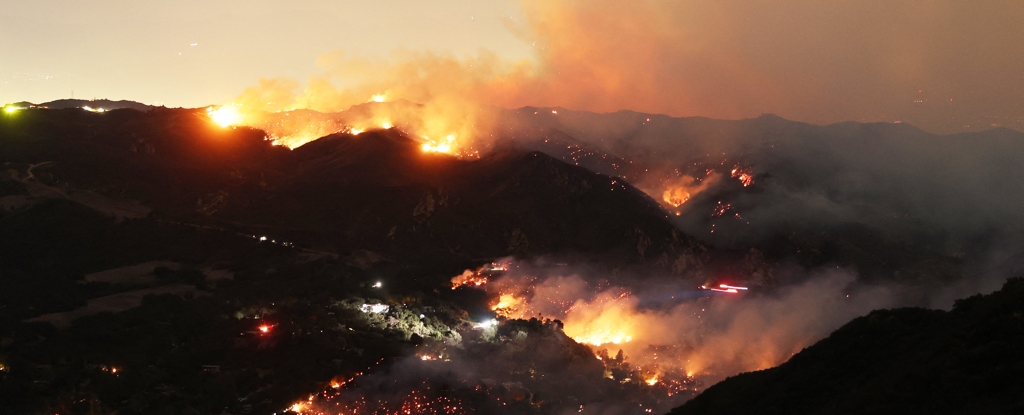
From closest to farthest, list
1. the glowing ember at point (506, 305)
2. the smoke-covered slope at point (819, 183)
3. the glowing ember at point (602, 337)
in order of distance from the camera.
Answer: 1. the glowing ember at point (602, 337)
2. the glowing ember at point (506, 305)
3. the smoke-covered slope at point (819, 183)

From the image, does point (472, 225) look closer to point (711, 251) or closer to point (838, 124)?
point (711, 251)

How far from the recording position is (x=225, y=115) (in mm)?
105500

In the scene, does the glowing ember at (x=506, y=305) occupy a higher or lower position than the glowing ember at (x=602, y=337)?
higher

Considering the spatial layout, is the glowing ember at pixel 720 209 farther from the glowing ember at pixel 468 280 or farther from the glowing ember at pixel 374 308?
the glowing ember at pixel 374 308

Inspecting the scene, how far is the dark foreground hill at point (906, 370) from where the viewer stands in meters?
15.8

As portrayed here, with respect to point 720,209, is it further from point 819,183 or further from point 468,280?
point 468,280

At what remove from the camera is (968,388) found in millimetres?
15883

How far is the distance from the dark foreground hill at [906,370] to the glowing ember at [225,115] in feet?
292

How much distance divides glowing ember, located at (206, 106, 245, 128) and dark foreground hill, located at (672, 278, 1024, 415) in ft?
292

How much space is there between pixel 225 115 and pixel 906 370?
99346mm

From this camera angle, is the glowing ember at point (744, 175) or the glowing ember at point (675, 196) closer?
the glowing ember at point (744, 175)

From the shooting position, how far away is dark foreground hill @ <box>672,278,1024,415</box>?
15789 millimetres

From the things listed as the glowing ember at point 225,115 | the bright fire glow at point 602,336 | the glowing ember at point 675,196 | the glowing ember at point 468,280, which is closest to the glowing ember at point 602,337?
the bright fire glow at point 602,336

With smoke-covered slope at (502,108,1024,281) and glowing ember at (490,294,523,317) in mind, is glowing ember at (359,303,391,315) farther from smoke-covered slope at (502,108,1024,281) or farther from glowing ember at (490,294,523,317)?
smoke-covered slope at (502,108,1024,281)
